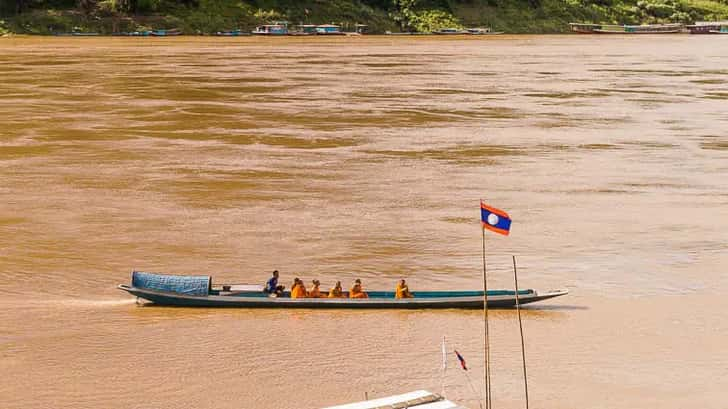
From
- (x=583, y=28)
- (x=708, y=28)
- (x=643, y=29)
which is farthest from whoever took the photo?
(x=708, y=28)

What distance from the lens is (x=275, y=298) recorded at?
22562mm

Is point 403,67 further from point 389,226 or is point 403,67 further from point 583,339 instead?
point 583,339

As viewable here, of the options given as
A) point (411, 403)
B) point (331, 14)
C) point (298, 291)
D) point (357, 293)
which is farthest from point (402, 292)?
point (331, 14)

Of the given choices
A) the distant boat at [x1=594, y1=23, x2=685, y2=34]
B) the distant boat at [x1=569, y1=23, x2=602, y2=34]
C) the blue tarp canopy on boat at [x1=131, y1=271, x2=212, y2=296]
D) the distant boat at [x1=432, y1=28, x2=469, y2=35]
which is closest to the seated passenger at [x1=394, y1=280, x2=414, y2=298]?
the blue tarp canopy on boat at [x1=131, y1=271, x2=212, y2=296]

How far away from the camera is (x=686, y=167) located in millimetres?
38094

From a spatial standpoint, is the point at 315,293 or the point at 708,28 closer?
the point at 315,293

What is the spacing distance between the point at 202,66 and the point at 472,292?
171 ft

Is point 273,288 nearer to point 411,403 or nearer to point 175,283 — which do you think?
point 175,283

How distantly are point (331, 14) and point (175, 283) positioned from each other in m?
89.7

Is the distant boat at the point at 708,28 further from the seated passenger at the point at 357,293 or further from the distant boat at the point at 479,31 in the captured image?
the seated passenger at the point at 357,293

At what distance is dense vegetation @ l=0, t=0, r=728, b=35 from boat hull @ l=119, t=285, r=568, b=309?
76.0 m

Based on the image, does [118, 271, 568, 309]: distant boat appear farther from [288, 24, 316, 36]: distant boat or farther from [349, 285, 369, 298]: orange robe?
[288, 24, 316, 36]: distant boat

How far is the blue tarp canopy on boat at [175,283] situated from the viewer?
74.2ft

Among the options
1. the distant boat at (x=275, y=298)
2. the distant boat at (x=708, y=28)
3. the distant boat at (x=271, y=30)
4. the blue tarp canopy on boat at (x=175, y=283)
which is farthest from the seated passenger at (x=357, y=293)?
the distant boat at (x=708, y=28)
